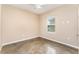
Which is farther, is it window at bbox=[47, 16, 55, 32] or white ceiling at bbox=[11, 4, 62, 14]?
window at bbox=[47, 16, 55, 32]

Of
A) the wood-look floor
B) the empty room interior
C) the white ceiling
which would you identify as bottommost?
the wood-look floor

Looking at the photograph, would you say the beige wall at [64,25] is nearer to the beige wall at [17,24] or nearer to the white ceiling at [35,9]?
the white ceiling at [35,9]

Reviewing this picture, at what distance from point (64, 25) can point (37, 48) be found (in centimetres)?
67

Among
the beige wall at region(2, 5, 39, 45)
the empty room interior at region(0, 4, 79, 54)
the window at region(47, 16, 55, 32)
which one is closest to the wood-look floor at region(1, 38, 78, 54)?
the empty room interior at region(0, 4, 79, 54)

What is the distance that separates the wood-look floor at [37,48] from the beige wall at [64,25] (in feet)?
0.34

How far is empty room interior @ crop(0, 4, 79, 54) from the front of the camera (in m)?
1.69

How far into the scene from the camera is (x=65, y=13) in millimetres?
1765

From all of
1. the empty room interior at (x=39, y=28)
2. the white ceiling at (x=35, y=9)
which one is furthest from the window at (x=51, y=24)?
the white ceiling at (x=35, y=9)

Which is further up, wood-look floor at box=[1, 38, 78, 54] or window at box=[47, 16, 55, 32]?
window at box=[47, 16, 55, 32]

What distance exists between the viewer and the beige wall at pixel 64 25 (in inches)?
68.0

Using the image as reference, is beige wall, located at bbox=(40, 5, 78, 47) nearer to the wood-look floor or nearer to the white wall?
the white wall
